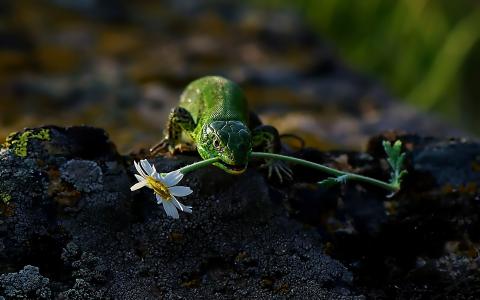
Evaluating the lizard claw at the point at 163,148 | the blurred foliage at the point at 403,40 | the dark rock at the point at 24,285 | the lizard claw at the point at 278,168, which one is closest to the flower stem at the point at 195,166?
the lizard claw at the point at 278,168

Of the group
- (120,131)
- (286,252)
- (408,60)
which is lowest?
(286,252)

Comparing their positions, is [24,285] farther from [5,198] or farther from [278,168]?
[278,168]

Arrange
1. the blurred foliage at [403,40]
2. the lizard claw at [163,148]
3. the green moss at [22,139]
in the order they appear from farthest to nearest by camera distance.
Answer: the blurred foliage at [403,40] → the lizard claw at [163,148] → the green moss at [22,139]

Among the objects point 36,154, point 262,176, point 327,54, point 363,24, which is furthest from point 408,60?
point 36,154

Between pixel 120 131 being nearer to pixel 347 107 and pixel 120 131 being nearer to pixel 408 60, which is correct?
pixel 347 107

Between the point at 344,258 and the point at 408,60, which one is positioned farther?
the point at 408,60

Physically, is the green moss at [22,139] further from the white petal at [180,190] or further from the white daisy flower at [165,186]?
the white petal at [180,190]

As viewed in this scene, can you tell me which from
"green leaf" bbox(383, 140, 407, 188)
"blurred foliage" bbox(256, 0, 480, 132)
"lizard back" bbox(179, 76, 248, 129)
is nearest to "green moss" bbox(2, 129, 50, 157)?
"lizard back" bbox(179, 76, 248, 129)
